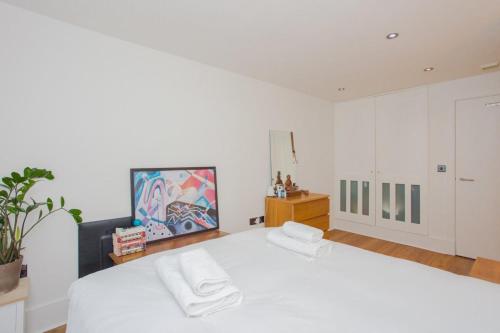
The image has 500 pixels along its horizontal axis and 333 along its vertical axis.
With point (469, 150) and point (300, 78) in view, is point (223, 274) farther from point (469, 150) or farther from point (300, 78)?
point (469, 150)

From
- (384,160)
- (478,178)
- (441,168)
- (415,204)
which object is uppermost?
(384,160)

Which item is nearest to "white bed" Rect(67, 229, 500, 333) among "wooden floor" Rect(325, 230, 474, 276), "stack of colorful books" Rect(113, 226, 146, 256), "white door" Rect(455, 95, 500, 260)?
"stack of colorful books" Rect(113, 226, 146, 256)

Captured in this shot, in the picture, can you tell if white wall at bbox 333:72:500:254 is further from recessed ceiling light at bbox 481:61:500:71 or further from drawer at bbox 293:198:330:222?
drawer at bbox 293:198:330:222

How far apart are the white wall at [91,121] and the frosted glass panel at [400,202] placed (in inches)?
103

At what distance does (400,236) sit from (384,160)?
1.21 meters

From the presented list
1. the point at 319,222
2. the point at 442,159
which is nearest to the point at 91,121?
the point at 319,222

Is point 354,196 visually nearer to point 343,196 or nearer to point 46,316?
point 343,196

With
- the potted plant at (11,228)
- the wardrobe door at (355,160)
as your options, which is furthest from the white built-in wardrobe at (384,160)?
the potted plant at (11,228)

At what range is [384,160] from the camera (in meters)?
4.00

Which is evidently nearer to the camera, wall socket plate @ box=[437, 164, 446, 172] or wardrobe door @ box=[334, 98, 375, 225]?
wall socket plate @ box=[437, 164, 446, 172]

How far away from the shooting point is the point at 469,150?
3260 mm

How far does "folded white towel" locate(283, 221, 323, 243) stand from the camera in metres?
1.64

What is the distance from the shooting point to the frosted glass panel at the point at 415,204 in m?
3.70

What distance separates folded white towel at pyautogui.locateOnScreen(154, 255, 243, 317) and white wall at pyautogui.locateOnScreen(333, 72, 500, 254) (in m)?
3.62
